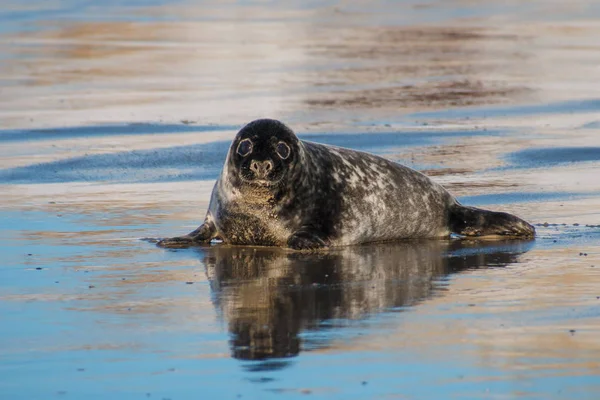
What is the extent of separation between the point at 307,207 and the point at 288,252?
1.62 ft

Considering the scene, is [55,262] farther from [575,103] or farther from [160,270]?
[575,103]

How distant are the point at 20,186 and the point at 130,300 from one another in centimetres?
444

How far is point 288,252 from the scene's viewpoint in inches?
336

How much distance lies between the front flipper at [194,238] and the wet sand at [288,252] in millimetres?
108

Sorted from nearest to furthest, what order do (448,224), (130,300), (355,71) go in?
(130,300), (448,224), (355,71)

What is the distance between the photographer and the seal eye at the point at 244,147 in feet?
28.7

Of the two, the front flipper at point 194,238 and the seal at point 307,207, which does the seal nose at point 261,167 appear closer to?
the seal at point 307,207

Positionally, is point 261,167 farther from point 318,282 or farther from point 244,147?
point 318,282

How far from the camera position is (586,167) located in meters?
11.8

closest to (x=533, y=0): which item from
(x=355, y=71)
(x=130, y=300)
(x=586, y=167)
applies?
(x=355, y=71)

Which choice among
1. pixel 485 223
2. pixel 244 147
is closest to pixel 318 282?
pixel 244 147

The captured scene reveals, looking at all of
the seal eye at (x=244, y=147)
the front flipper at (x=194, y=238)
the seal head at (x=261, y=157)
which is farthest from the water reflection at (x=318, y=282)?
the seal eye at (x=244, y=147)

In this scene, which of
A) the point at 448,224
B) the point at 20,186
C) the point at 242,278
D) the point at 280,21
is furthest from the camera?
the point at 280,21

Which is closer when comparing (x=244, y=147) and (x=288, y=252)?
(x=288, y=252)
